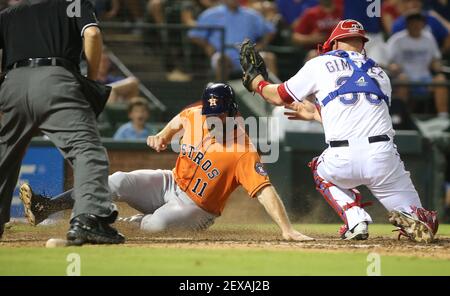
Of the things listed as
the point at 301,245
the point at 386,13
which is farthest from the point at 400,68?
the point at 301,245

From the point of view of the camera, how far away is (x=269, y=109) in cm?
1348

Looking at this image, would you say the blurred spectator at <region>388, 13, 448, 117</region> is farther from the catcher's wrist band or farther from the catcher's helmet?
the catcher's helmet

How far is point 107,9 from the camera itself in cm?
1418

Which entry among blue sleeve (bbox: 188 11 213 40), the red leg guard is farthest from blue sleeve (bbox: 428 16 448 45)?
the red leg guard

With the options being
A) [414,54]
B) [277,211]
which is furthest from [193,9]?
[277,211]

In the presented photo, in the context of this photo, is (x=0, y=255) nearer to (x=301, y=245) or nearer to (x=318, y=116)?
(x=301, y=245)

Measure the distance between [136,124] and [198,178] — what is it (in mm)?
4186

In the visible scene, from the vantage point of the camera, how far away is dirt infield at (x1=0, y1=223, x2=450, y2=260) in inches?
279

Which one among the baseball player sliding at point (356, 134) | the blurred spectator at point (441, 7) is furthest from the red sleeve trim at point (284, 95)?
the blurred spectator at point (441, 7)

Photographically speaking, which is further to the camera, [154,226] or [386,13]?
[386,13]

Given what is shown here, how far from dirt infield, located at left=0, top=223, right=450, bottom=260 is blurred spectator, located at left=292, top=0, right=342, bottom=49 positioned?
5927mm

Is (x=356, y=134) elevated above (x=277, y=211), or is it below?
above

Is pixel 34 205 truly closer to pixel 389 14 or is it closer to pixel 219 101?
pixel 219 101

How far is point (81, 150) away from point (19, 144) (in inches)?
23.4
